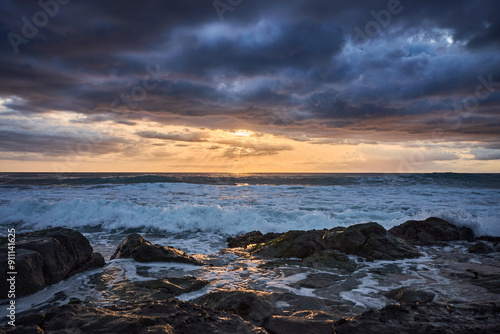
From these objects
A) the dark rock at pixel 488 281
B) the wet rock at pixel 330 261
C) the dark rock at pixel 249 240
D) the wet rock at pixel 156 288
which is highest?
the wet rock at pixel 156 288

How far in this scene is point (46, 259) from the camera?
16.9ft

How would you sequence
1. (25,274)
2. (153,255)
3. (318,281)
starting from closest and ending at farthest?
1. (25,274)
2. (318,281)
3. (153,255)

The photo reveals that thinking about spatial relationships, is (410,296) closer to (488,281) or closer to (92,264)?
(488,281)

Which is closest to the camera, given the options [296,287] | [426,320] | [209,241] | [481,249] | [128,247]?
[426,320]

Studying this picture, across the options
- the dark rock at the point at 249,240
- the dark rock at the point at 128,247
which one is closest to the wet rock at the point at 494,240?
the dark rock at the point at 249,240

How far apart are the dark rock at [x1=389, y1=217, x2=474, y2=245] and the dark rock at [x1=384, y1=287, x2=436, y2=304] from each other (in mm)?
5549

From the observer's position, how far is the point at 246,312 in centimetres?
359

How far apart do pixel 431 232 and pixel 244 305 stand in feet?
30.1

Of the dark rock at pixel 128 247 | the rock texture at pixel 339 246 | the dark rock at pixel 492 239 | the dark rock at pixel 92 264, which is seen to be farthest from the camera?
the dark rock at pixel 492 239

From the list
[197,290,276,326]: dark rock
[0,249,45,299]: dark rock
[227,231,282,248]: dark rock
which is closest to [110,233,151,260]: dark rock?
[0,249,45,299]: dark rock

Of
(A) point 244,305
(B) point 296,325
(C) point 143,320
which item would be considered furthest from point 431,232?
(C) point 143,320

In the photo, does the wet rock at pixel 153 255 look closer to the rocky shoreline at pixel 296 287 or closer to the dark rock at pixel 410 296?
the rocky shoreline at pixel 296 287

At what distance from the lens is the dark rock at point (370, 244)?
7359 mm

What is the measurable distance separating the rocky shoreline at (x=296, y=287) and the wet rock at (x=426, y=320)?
0.4 inches
